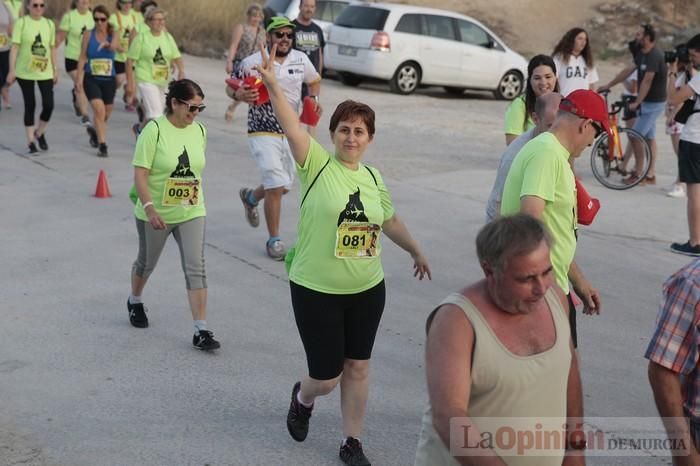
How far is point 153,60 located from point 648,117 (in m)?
5.99

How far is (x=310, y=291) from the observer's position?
5.29 metres

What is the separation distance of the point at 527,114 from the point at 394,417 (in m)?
2.48

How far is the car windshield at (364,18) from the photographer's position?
21.4 m

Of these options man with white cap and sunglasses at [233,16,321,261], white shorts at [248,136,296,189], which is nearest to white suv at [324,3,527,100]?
man with white cap and sunglasses at [233,16,321,261]

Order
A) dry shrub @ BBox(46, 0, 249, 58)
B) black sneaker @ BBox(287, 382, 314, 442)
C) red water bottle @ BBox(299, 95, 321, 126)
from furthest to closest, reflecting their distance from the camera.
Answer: dry shrub @ BBox(46, 0, 249, 58) < red water bottle @ BBox(299, 95, 321, 126) < black sneaker @ BBox(287, 382, 314, 442)

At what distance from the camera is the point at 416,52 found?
21516 millimetres

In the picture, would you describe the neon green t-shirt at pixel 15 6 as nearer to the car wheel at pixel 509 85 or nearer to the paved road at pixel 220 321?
the paved road at pixel 220 321

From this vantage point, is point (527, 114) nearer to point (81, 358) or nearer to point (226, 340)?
point (226, 340)

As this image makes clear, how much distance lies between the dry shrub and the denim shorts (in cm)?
1488

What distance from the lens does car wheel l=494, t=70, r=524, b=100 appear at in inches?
875

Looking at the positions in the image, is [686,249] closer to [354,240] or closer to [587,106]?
[587,106]

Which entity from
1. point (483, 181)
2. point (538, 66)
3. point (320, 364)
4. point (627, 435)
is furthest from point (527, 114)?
point (483, 181)

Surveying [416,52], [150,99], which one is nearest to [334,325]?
[150,99]

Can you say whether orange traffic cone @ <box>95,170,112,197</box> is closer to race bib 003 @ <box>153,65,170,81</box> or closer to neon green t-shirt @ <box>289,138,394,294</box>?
race bib 003 @ <box>153,65,170,81</box>
